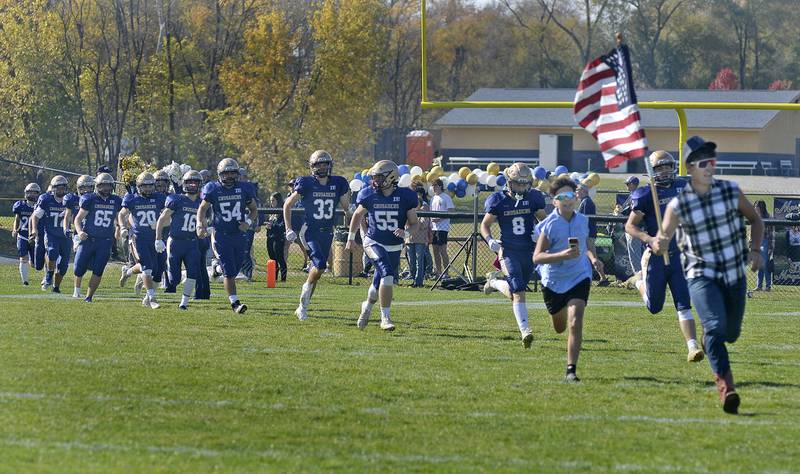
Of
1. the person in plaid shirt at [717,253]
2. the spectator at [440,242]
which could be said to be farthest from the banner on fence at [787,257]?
the person in plaid shirt at [717,253]

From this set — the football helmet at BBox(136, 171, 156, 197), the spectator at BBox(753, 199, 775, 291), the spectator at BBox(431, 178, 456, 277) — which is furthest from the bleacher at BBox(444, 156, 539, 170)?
the football helmet at BBox(136, 171, 156, 197)

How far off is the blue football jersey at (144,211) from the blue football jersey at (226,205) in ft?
6.48

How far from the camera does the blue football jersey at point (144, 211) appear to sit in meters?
18.1

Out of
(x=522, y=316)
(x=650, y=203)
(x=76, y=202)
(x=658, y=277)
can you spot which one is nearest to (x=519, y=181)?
(x=522, y=316)

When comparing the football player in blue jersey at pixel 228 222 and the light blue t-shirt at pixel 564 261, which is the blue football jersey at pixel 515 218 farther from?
the football player in blue jersey at pixel 228 222

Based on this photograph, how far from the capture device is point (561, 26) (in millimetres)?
73875

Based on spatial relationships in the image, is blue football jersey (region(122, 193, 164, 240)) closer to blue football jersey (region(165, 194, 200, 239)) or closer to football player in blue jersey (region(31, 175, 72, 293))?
blue football jersey (region(165, 194, 200, 239))

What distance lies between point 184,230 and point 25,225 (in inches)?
346

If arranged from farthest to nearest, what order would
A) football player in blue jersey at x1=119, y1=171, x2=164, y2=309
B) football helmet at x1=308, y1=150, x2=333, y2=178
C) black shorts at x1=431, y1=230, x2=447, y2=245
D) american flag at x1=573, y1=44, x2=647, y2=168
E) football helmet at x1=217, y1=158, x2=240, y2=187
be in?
black shorts at x1=431, y1=230, x2=447, y2=245 < football player in blue jersey at x1=119, y1=171, x2=164, y2=309 < football helmet at x1=217, y1=158, x2=240, y2=187 < football helmet at x1=308, y1=150, x2=333, y2=178 < american flag at x1=573, y1=44, x2=647, y2=168

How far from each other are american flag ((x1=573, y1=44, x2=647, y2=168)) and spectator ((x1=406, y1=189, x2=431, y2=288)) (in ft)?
37.1

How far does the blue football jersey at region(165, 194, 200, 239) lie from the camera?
55.3 ft

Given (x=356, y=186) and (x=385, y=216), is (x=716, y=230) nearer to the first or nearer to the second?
(x=385, y=216)

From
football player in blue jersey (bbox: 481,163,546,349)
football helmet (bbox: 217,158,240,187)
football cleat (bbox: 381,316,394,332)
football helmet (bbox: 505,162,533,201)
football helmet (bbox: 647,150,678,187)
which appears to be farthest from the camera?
football helmet (bbox: 217,158,240,187)

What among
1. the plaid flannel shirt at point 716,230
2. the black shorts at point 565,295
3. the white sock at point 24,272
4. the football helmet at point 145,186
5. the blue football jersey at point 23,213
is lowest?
the white sock at point 24,272
